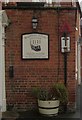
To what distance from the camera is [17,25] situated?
9.84 meters

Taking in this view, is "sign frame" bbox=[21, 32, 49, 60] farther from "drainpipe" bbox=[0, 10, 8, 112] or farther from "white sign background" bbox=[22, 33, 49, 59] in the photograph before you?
"drainpipe" bbox=[0, 10, 8, 112]

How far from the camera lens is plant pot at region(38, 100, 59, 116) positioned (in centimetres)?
905

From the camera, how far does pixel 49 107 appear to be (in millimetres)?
9078

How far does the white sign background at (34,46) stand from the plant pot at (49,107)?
58.4 inches

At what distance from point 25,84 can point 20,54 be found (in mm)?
927

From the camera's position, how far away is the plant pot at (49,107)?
905cm

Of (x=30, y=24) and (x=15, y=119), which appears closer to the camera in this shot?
(x=15, y=119)

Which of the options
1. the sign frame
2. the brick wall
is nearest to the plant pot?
the brick wall

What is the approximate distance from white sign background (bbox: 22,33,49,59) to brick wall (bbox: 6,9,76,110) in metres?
0.13

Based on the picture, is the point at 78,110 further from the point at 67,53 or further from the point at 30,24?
the point at 30,24

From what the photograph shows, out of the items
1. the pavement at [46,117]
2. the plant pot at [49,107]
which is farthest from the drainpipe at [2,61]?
the plant pot at [49,107]

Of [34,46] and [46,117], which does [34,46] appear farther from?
[46,117]

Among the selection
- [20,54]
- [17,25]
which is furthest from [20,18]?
[20,54]

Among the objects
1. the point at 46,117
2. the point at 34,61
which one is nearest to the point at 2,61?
the point at 34,61
